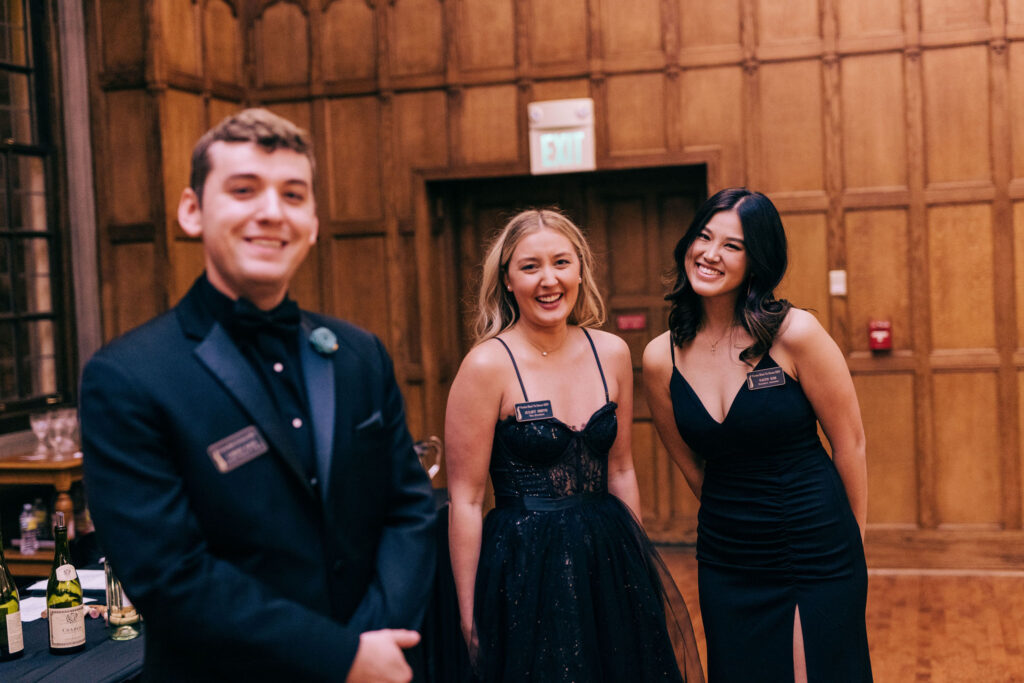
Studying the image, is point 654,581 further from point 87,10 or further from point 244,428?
point 87,10

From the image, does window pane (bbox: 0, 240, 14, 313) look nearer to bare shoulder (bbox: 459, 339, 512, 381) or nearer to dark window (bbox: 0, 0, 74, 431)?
dark window (bbox: 0, 0, 74, 431)

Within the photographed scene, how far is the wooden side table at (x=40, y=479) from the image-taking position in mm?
4602

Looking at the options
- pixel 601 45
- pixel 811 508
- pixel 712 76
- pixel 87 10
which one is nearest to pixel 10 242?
pixel 87 10

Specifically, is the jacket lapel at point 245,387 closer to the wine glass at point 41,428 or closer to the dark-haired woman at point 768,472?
the dark-haired woman at point 768,472

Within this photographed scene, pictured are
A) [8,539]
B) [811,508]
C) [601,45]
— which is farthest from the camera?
[601,45]

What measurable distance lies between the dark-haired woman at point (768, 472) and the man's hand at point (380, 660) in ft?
3.92

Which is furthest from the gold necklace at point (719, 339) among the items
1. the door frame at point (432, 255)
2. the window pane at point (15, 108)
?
the window pane at point (15, 108)

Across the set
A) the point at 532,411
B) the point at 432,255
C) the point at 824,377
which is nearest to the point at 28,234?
the point at 432,255

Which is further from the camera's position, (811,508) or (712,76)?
(712,76)

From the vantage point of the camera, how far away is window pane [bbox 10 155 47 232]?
16.9ft

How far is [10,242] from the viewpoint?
509 centimetres

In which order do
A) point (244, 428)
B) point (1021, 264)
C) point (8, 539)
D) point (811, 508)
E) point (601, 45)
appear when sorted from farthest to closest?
point (601, 45) < point (1021, 264) < point (8, 539) < point (811, 508) < point (244, 428)

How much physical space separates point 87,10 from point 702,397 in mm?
4724

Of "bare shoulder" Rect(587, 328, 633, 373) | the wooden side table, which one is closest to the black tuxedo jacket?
"bare shoulder" Rect(587, 328, 633, 373)
